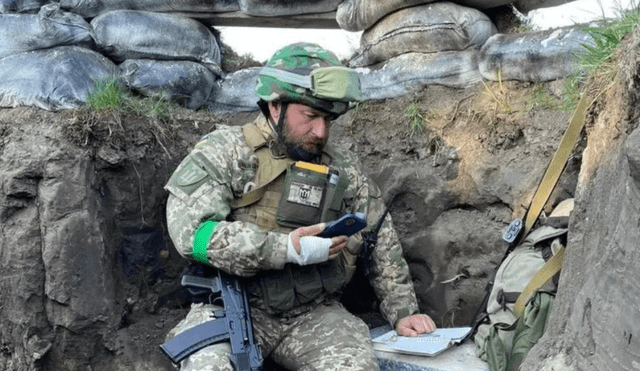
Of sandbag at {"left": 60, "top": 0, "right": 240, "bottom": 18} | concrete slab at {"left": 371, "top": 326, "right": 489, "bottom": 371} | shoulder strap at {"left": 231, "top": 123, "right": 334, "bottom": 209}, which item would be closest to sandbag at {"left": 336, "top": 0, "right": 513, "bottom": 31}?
sandbag at {"left": 60, "top": 0, "right": 240, "bottom": 18}

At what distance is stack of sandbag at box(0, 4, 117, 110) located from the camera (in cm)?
369

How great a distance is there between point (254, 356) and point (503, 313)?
2.89 feet

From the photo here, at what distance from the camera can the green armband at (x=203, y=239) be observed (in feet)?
9.35

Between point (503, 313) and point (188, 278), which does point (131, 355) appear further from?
point (503, 313)

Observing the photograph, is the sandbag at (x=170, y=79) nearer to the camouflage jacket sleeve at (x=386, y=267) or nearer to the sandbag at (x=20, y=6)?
the sandbag at (x=20, y=6)

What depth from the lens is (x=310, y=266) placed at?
3.06 meters

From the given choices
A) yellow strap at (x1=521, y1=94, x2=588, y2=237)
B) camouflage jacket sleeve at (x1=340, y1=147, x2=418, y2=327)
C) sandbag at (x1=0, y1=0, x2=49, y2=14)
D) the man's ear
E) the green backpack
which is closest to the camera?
the green backpack

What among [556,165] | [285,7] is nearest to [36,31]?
[285,7]

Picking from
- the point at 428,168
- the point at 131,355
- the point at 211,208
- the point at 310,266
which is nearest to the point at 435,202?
the point at 428,168

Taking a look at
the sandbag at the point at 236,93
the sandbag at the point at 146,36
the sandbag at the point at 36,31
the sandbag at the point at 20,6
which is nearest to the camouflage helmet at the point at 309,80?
the sandbag at the point at 236,93

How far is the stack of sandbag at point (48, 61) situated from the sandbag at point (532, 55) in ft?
5.89

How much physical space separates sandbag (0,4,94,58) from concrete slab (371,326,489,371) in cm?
212

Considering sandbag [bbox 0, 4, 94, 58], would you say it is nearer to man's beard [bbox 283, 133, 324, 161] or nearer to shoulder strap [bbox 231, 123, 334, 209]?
shoulder strap [bbox 231, 123, 334, 209]

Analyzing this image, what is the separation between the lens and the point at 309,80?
3010 mm
